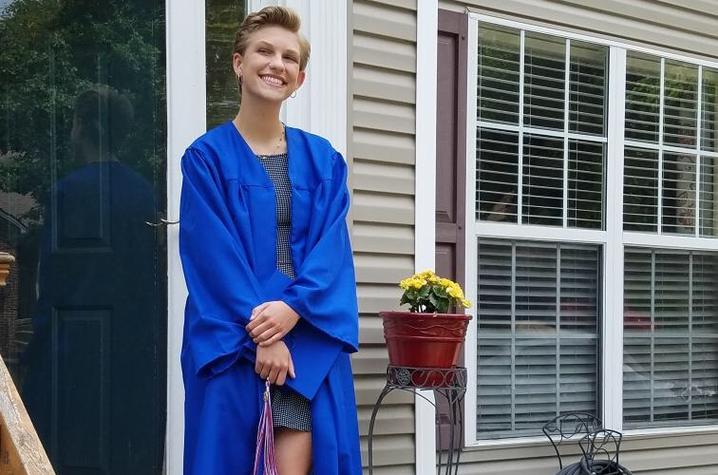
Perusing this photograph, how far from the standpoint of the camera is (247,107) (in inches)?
117

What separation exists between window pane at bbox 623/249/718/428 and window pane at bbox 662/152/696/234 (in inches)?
4.7

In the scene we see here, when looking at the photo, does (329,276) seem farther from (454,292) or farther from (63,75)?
(63,75)

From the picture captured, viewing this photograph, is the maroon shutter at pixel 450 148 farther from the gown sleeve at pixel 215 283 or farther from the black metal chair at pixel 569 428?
the gown sleeve at pixel 215 283

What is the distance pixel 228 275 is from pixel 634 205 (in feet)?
7.96

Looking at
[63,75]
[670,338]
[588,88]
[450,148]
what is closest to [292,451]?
[63,75]

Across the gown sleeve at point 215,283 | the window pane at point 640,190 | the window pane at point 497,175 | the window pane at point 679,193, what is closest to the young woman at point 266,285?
the gown sleeve at point 215,283

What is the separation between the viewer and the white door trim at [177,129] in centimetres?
344

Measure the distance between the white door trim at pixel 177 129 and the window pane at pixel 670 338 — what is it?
6.66 ft

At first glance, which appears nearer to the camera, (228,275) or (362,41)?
(228,275)

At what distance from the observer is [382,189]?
3.89 meters

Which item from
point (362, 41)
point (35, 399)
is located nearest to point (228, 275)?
point (35, 399)

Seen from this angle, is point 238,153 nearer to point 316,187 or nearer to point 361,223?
point 316,187

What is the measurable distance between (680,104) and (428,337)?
6.48ft

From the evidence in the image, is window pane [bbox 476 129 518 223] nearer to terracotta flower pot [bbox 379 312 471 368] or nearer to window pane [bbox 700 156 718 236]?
terracotta flower pot [bbox 379 312 471 368]
